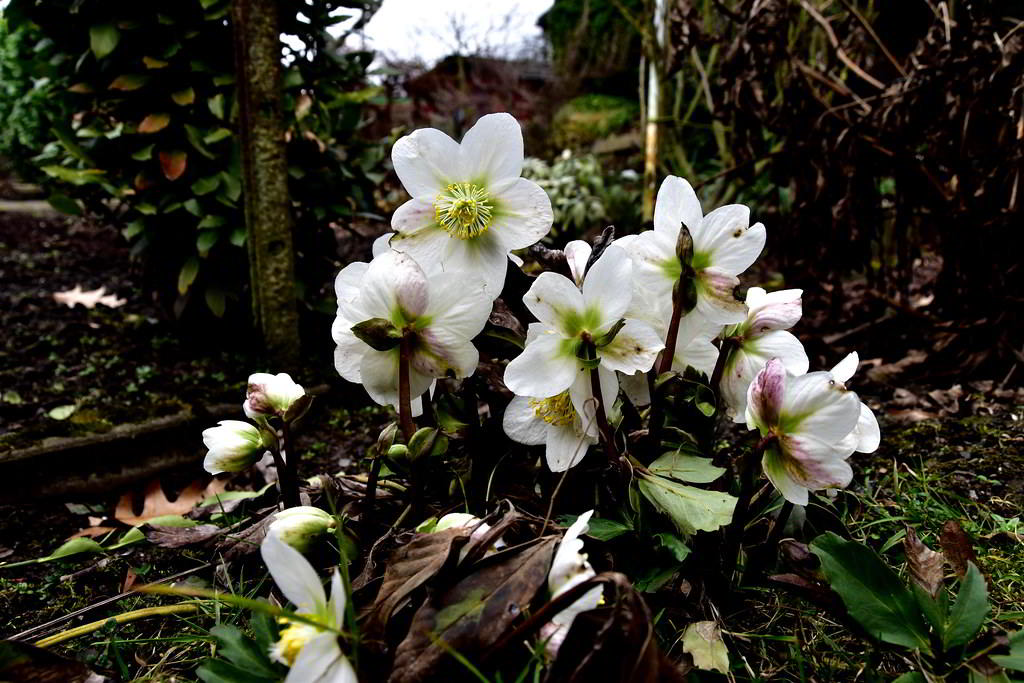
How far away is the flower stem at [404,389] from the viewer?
2.84ft

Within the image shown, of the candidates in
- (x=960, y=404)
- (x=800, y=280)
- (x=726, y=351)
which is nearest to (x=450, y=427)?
(x=726, y=351)

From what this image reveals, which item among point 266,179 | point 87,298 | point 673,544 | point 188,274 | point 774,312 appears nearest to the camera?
point 673,544

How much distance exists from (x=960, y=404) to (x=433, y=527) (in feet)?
4.86

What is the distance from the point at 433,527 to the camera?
0.87 m

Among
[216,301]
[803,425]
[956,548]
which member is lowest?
[216,301]

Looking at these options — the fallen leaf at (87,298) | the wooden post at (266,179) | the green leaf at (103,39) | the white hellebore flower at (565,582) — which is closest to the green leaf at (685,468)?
the white hellebore flower at (565,582)

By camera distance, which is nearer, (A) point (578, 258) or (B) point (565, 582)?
(B) point (565, 582)

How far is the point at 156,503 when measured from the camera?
1.65 m

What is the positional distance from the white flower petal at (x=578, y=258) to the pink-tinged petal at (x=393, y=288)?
0.77 ft

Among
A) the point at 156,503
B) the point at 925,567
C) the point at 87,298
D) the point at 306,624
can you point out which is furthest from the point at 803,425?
the point at 87,298

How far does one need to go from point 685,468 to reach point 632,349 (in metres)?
0.20

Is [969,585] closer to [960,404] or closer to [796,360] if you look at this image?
[796,360]

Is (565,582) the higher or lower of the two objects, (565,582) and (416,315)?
the lower

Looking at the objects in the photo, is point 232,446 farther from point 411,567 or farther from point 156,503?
point 156,503
